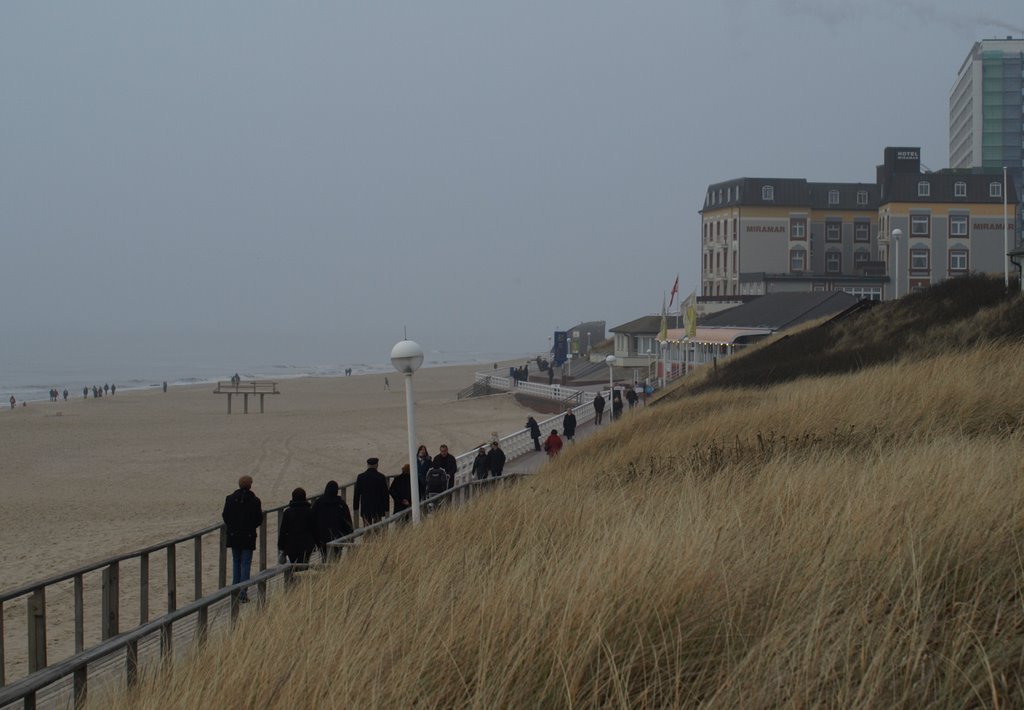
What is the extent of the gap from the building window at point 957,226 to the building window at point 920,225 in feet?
4.54

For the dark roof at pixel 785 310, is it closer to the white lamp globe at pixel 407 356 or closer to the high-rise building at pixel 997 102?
the white lamp globe at pixel 407 356

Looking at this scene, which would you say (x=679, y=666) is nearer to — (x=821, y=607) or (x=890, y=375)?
(x=821, y=607)

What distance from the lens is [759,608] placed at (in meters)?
4.91

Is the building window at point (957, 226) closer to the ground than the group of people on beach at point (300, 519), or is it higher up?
higher up

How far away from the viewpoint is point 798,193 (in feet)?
242

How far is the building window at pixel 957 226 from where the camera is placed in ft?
223

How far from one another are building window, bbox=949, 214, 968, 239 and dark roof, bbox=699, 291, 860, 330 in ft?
71.7

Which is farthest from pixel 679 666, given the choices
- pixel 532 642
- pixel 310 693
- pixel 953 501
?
pixel 953 501

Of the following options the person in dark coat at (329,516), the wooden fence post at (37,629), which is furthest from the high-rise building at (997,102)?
the wooden fence post at (37,629)

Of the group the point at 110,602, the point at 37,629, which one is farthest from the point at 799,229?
the point at 37,629

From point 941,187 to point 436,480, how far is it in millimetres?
60688

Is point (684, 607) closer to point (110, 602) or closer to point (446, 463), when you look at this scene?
point (110, 602)

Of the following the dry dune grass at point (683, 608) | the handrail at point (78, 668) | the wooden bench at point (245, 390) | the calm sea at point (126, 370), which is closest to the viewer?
the dry dune grass at point (683, 608)

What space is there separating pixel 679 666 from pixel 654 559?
1.25 metres
